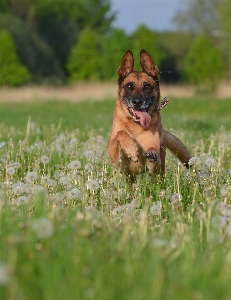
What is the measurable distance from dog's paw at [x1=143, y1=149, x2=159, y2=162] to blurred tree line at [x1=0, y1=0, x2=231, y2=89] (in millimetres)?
36498

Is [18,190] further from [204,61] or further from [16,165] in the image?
[204,61]

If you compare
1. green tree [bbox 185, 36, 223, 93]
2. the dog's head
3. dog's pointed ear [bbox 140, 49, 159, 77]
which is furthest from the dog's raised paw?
green tree [bbox 185, 36, 223, 93]

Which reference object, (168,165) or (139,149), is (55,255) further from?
(168,165)

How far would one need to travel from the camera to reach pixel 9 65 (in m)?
52.4

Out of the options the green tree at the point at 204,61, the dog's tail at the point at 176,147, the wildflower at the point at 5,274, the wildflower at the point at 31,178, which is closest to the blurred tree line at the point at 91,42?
the green tree at the point at 204,61

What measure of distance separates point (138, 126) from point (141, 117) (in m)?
0.13

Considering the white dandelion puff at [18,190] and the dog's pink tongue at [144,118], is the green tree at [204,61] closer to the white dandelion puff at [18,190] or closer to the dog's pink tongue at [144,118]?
the dog's pink tongue at [144,118]

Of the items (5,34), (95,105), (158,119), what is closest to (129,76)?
(158,119)

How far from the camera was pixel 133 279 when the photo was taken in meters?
2.48

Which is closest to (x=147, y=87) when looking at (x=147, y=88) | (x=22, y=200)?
(x=147, y=88)

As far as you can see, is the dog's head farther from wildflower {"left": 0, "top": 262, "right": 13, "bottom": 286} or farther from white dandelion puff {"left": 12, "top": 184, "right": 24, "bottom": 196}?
wildflower {"left": 0, "top": 262, "right": 13, "bottom": 286}

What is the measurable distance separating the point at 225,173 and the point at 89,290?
3.97 metres

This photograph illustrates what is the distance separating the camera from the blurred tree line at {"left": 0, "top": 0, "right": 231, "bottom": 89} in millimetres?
57438

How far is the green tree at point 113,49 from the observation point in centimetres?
5722
